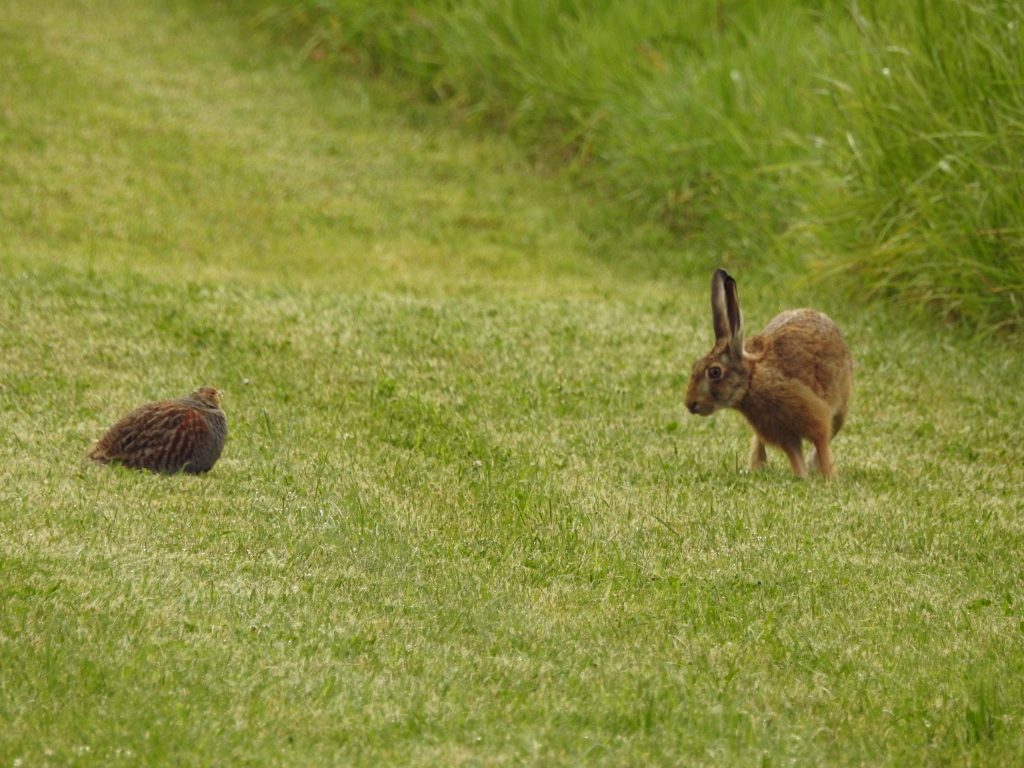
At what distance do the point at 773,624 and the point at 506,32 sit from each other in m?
12.7

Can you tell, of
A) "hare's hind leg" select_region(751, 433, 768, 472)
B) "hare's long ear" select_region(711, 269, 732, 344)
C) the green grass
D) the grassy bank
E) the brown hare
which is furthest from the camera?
the grassy bank

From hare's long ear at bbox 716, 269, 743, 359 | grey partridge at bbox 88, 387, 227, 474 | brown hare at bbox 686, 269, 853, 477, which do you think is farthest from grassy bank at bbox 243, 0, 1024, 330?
grey partridge at bbox 88, 387, 227, 474

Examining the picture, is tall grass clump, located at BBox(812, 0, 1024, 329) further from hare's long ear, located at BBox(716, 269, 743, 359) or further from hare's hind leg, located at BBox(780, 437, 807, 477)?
hare's long ear, located at BBox(716, 269, 743, 359)

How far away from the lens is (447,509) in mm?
7613

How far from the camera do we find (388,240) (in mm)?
14945

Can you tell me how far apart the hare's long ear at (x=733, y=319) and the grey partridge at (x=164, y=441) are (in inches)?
→ 102

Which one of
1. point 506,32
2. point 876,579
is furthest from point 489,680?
point 506,32

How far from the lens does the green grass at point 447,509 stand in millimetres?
5141

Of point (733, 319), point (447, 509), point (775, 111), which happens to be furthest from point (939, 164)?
point (447, 509)

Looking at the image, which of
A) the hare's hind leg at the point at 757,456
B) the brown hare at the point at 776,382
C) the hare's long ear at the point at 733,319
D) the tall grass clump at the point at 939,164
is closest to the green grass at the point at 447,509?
the hare's hind leg at the point at 757,456

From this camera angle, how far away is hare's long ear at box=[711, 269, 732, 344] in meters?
8.11

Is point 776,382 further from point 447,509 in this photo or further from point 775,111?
point 775,111

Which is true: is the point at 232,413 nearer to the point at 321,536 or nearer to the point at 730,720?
the point at 321,536

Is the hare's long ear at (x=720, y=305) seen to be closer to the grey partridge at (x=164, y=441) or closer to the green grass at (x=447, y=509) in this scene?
the green grass at (x=447, y=509)
